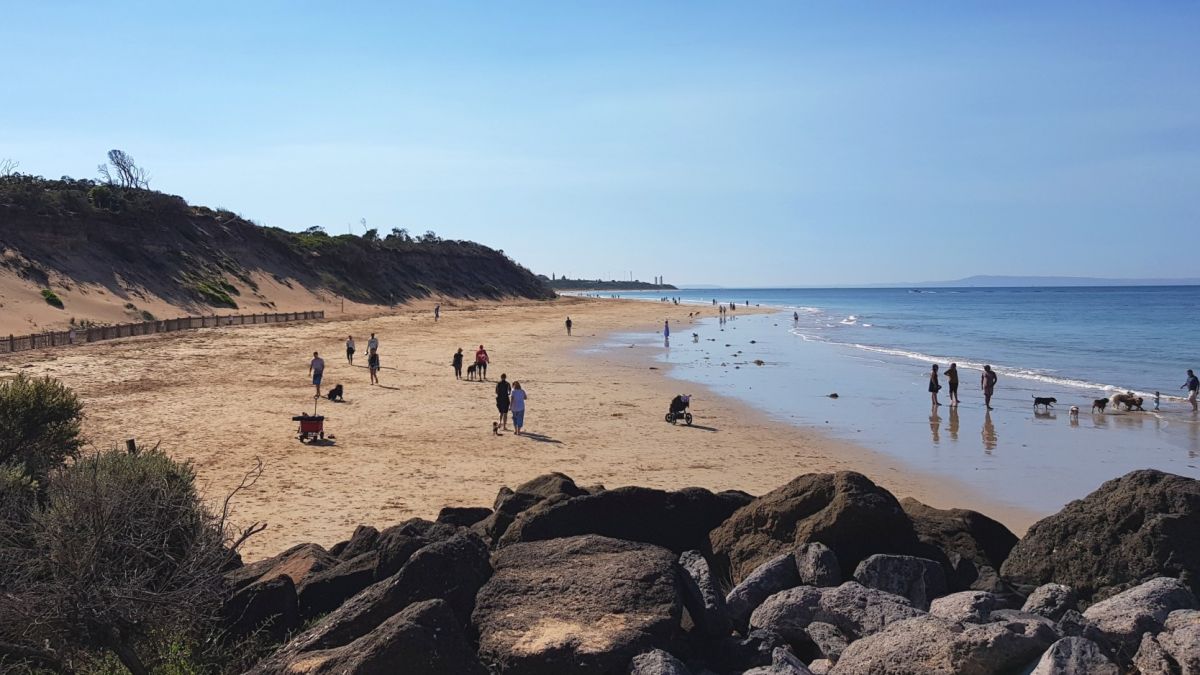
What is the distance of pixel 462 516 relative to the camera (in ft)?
31.5

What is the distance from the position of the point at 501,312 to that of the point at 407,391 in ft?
167

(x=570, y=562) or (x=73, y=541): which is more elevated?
(x=73, y=541)

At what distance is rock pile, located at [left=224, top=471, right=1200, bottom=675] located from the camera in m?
5.27

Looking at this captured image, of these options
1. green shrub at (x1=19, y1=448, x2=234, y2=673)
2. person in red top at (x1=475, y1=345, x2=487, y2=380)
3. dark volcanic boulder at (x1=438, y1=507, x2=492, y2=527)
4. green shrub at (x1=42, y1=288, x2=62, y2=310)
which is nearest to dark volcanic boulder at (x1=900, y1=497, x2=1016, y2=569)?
dark volcanic boulder at (x1=438, y1=507, x2=492, y2=527)

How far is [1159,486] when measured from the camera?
291 inches

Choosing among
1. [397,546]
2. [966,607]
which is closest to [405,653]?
[397,546]

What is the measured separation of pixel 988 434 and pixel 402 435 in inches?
551

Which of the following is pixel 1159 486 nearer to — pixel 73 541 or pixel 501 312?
pixel 73 541

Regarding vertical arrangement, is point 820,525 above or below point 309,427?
above

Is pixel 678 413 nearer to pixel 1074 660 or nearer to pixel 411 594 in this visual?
pixel 411 594

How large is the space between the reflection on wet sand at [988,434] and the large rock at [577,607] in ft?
48.5

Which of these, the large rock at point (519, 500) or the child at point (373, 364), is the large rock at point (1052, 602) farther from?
the child at point (373, 364)

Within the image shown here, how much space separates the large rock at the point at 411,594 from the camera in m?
5.68

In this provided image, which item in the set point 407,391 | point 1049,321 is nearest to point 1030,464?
point 407,391
